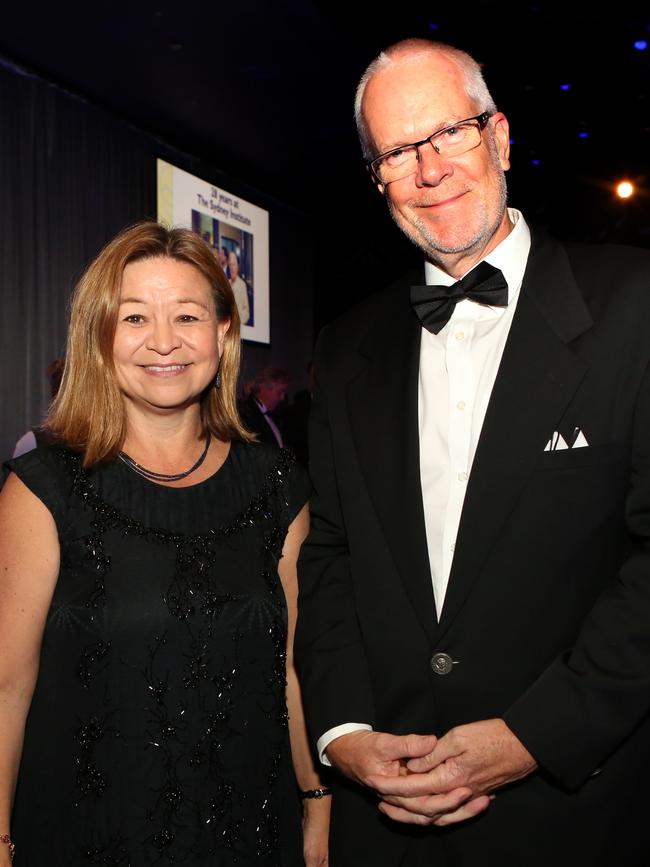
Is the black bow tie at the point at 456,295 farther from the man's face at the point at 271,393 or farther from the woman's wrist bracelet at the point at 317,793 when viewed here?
the man's face at the point at 271,393

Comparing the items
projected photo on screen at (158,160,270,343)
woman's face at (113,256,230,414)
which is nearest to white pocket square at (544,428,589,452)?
woman's face at (113,256,230,414)

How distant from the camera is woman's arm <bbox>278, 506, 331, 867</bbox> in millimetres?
2096

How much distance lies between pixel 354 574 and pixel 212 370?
0.69 meters

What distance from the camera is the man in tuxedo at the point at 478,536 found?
59.3 inches

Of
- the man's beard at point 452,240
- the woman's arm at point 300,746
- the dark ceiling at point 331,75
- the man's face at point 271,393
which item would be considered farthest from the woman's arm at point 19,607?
the man's face at point 271,393

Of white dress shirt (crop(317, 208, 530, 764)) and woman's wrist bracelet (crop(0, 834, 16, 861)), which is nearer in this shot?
A: white dress shirt (crop(317, 208, 530, 764))

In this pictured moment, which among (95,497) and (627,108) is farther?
(627,108)

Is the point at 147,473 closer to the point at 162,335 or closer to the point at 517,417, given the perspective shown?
the point at 162,335

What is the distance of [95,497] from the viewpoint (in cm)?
200

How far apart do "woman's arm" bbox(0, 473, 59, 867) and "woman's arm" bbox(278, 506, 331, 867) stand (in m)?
0.56

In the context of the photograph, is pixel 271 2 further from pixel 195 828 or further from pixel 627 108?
pixel 195 828

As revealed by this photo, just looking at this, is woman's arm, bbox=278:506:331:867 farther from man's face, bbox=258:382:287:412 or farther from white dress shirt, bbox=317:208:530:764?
man's face, bbox=258:382:287:412

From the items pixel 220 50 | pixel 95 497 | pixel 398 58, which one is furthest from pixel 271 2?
pixel 95 497

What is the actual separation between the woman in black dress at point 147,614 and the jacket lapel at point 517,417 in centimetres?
62
